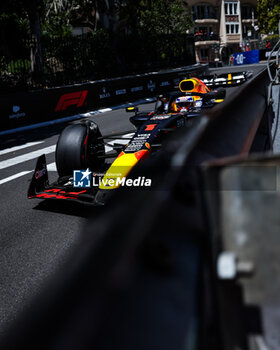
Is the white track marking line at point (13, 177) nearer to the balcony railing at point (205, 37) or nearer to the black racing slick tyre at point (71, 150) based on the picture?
the black racing slick tyre at point (71, 150)

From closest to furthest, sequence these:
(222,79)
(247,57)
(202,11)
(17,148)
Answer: (17,148), (222,79), (247,57), (202,11)

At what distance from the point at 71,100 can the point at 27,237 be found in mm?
10866

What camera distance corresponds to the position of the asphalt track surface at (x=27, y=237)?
3.19 meters

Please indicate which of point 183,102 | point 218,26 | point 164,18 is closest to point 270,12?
point 164,18

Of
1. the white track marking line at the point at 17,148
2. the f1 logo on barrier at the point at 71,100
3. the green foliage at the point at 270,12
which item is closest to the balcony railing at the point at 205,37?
the green foliage at the point at 270,12

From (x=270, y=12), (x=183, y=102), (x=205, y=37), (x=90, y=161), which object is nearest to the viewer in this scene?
(x=90, y=161)

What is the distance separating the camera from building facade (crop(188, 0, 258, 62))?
57.2m

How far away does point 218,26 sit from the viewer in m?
60.2

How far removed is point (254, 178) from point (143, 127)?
4950 mm

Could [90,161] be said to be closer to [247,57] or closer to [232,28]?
[247,57]

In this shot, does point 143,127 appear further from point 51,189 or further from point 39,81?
point 39,81

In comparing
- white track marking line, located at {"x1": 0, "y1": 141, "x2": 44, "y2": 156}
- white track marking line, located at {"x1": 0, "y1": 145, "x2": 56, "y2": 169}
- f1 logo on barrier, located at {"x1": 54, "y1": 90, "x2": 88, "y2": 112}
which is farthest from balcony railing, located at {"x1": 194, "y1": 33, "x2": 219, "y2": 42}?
white track marking line, located at {"x1": 0, "y1": 145, "x2": 56, "y2": 169}

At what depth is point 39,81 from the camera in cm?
1463

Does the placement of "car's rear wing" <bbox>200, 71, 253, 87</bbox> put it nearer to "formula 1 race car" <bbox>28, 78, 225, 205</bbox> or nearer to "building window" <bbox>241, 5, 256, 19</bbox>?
"formula 1 race car" <bbox>28, 78, 225, 205</bbox>
